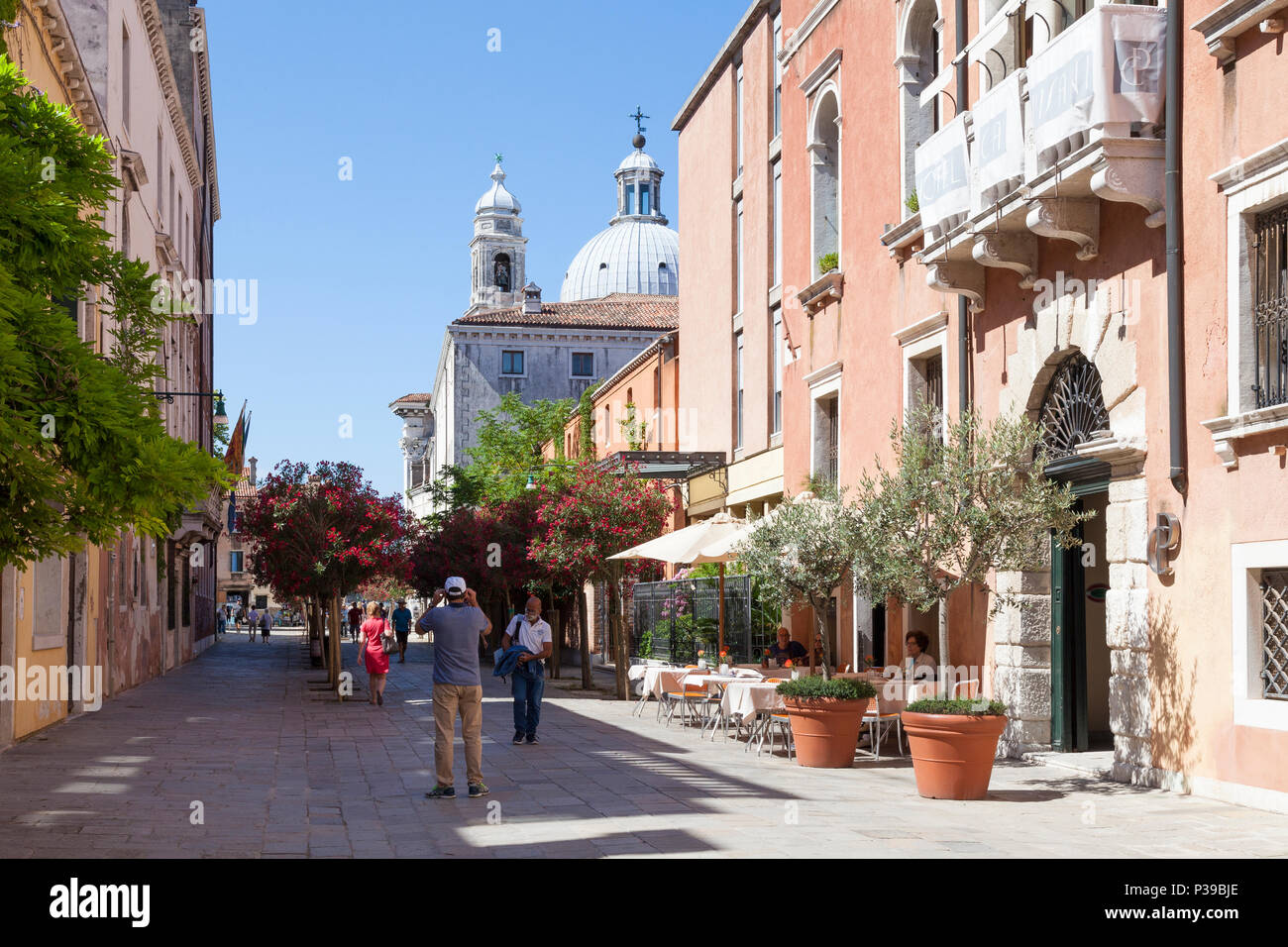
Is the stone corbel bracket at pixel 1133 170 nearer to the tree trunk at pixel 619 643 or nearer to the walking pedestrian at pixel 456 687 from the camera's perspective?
the walking pedestrian at pixel 456 687

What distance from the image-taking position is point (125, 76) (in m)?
25.3

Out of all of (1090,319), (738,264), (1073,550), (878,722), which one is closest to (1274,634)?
(1090,319)

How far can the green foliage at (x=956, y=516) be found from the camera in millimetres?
11578

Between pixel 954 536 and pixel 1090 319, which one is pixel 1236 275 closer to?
pixel 1090 319

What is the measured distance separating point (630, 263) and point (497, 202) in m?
11.2

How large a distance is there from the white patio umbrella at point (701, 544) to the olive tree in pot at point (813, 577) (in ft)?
4.39

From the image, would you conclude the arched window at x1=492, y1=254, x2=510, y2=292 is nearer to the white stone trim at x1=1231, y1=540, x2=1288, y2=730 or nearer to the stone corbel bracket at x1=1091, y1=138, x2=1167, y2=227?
the stone corbel bracket at x1=1091, y1=138, x2=1167, y2=227

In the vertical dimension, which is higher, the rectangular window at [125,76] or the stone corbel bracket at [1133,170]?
the rectangular window at [125,76]

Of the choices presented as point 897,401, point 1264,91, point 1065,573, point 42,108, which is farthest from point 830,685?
point 42,108

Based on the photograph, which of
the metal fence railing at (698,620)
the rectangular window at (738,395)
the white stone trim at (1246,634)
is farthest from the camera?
the rectangular window at (738,395)

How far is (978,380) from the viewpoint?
1525 centimetres

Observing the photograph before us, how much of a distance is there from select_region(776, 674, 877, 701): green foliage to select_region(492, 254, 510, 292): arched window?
8280cm

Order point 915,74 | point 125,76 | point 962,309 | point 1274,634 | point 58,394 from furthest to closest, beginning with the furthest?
point 125,76 < point 915,74 < point 962,309 < point 1274,634 < point 58,394

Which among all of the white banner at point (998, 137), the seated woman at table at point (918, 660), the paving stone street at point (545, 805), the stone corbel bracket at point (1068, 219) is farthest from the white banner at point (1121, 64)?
the seated woman at table at point (918, 660)
